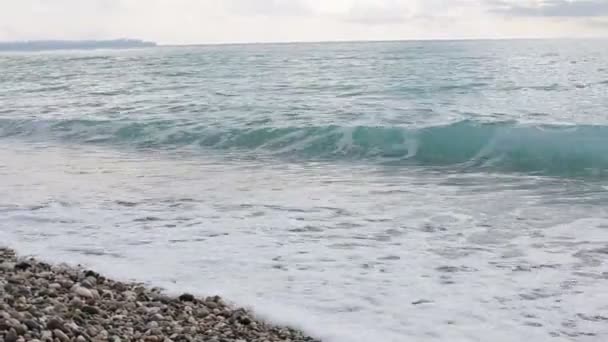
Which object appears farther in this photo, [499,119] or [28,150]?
[499,119]

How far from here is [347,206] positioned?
25.6 ft

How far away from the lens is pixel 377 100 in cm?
1916

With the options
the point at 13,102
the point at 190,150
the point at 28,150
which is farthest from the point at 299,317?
the point at 13,102

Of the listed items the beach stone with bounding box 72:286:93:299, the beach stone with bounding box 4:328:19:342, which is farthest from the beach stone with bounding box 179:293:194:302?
the beach stone with bounding box 4:328:19:342

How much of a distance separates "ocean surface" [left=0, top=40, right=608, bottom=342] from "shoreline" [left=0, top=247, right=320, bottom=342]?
0.27 meters

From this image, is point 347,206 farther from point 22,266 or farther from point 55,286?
point 55,286

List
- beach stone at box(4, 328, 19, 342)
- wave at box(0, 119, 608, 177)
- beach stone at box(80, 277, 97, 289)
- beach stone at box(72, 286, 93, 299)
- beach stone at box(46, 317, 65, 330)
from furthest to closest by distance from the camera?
wave at box(0, 119, 608, 177) < beach stone at box(80, 277, 97, 289) < beach stone at box(72, 286, 93, 299) < beach stone at box(46, 317, 65, 330) < beach stone at box(4, 328, 19, 342)

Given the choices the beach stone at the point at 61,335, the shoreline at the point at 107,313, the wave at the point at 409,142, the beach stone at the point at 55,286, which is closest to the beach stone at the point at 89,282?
the shoreline at the point at 107,313

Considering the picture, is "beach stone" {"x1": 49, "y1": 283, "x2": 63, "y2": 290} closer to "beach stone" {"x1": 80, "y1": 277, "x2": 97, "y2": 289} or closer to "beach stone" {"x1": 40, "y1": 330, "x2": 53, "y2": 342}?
"beach stone" {"x1": 80, "y1": 277, "x2": 97, "y2": 289}

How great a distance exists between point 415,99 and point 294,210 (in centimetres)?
1213

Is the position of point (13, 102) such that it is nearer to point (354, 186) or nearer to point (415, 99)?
point (415, 99)

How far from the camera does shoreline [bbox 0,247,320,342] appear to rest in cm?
359

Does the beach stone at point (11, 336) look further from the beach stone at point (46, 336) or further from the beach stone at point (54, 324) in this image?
the beach stone at point (54, 324)

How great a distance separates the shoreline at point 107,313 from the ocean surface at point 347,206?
0.88ft
